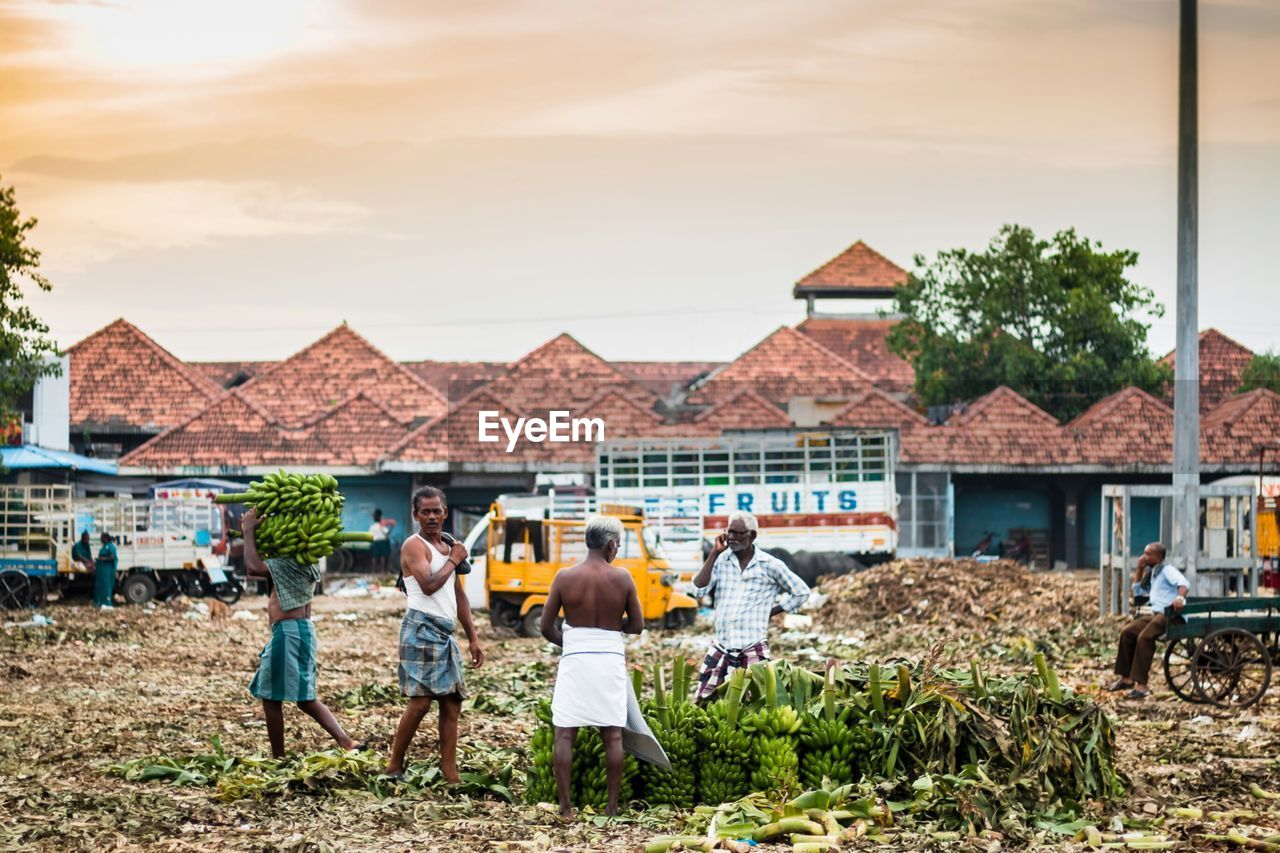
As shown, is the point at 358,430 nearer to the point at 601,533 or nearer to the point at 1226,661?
the point at 1226,661

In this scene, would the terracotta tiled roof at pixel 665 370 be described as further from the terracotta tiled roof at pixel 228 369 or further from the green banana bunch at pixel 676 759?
the green banana bunch at pixel 676 759

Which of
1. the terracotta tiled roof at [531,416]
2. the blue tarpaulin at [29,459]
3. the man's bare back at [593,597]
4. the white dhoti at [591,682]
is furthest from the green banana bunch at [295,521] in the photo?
the terracotta tiled roof at [531,416]

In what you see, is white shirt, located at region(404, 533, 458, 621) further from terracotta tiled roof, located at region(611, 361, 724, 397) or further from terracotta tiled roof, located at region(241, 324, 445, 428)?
terracotta tiled roof, located at region(611, 361, 724, 397)

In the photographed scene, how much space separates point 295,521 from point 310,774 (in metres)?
1.69

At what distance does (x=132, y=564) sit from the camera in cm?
2717

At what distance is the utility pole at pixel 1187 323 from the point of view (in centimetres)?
1901

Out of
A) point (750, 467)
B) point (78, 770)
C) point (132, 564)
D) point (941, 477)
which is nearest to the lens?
point (78, 770)

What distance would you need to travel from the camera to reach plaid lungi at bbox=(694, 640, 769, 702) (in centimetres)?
1029

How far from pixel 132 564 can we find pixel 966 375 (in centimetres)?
2336

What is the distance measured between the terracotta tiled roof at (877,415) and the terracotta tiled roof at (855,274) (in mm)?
15301

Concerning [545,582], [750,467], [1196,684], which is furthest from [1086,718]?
[750,467]

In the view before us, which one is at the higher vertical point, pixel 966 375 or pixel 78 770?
pixel 966 375

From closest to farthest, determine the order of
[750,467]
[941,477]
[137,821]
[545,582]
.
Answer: [137,821]
[545,582]
[750,467]
[941,477]

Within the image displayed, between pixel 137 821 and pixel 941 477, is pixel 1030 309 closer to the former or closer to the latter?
pixel 941 477
